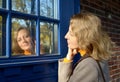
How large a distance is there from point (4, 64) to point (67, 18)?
47.8 inches

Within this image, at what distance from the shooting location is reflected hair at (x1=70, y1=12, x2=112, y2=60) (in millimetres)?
2285

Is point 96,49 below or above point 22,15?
below

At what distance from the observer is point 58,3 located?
3.38 metres

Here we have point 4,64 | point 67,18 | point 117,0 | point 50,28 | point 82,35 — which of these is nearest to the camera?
point 82,35

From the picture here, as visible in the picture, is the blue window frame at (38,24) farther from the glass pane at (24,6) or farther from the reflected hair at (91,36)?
the reflected hair at (91,36)

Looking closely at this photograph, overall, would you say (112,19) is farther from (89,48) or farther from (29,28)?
(89,48)

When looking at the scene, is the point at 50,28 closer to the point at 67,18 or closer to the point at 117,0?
the point at 67,18

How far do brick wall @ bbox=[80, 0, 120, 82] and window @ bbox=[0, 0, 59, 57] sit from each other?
0.97 meters

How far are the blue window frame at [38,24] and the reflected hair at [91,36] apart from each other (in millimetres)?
636

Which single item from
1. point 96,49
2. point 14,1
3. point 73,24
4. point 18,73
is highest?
point 14,1

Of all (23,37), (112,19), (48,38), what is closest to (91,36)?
(23,37)

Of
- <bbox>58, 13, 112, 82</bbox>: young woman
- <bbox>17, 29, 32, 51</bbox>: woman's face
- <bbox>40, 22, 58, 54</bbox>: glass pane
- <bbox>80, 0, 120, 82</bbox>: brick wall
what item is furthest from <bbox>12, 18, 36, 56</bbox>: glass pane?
<bbox>80, 0, 120, 82</bbox>: brick wall

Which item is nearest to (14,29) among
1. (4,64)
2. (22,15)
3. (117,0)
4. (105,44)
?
(22,15)

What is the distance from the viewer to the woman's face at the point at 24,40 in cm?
285
